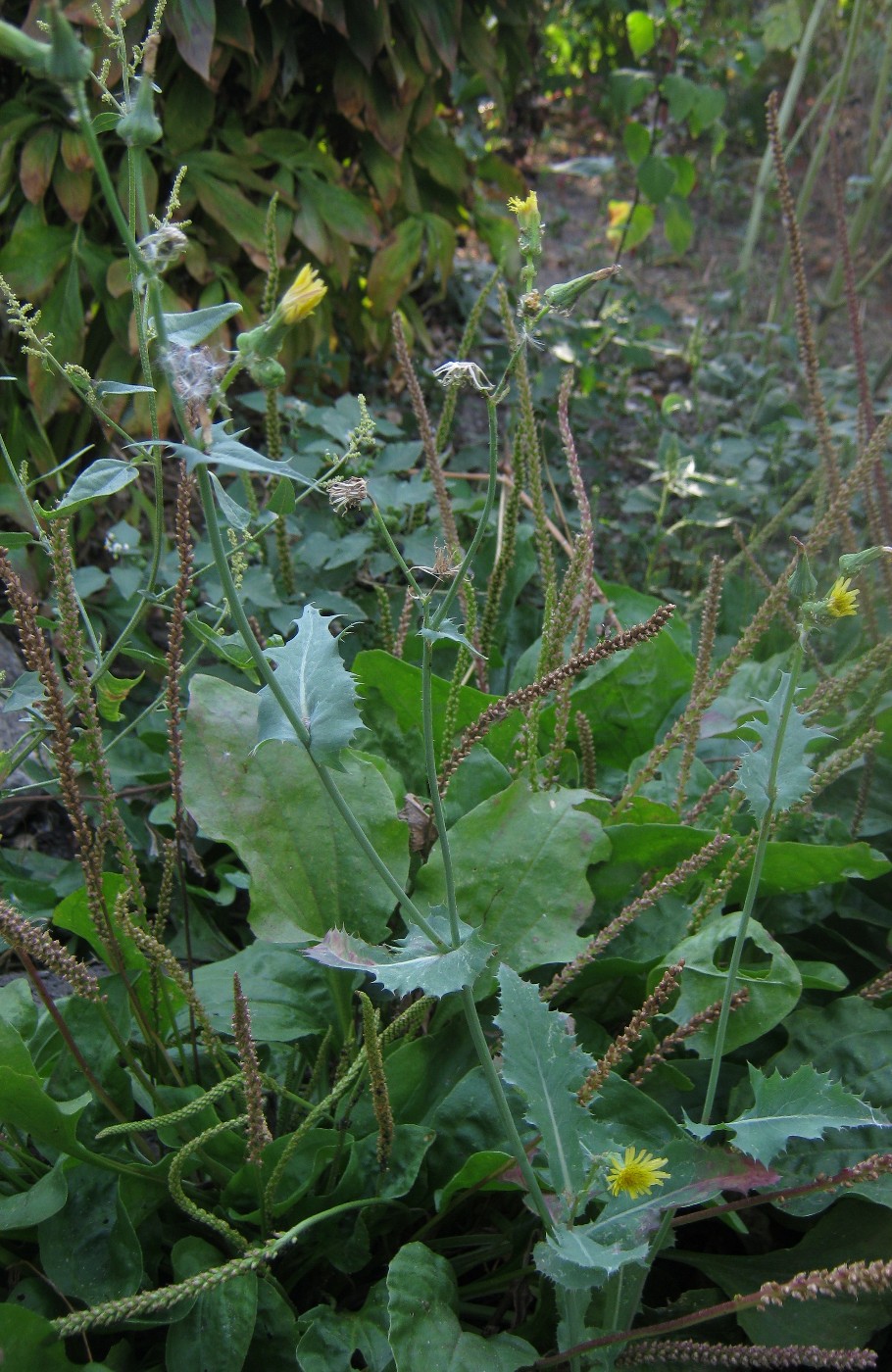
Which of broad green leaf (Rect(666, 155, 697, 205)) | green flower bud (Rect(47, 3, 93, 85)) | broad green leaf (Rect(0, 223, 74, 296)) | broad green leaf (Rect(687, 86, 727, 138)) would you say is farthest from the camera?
broad green leaf (Rect(666, 155, 697, 205))

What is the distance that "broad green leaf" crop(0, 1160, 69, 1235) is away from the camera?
101 centimetres

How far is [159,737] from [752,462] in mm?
1631

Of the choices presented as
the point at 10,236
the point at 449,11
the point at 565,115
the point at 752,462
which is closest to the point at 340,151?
the point at 449,11

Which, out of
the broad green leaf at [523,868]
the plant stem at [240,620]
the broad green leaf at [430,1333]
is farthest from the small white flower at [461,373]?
the broad green leaf at [430,1333]

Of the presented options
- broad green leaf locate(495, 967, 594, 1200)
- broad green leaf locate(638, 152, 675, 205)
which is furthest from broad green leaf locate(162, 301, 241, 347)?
broad green leaf locate(638, 152, 675, 205)

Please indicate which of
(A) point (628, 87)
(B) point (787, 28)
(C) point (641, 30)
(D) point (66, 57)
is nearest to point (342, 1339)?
(D) point (66, 57)

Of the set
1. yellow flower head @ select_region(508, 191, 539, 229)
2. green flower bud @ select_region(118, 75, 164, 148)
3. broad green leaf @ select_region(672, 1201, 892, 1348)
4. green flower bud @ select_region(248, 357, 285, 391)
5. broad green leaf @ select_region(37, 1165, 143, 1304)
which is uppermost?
green flower bud @ select_region(118, 75, 164, 148)

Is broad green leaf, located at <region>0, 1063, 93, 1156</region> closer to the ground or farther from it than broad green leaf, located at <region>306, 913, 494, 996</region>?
closer to the ground

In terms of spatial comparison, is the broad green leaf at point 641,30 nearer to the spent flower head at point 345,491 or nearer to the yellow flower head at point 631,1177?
the spent flower head at point 345,491

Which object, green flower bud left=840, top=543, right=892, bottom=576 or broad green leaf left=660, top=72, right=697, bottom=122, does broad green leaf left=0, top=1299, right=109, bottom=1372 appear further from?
broad green leaf left=660, top=72, right=697, bottom=122

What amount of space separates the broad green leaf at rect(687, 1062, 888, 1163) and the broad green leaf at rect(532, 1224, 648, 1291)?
0.13 metres

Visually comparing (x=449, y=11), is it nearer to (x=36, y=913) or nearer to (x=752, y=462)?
(x=752, y=462)

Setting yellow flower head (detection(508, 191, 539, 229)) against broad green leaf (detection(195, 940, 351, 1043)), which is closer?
yellow flower head (detection(508, 191, 539, 229))

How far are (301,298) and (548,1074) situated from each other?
67 cm
